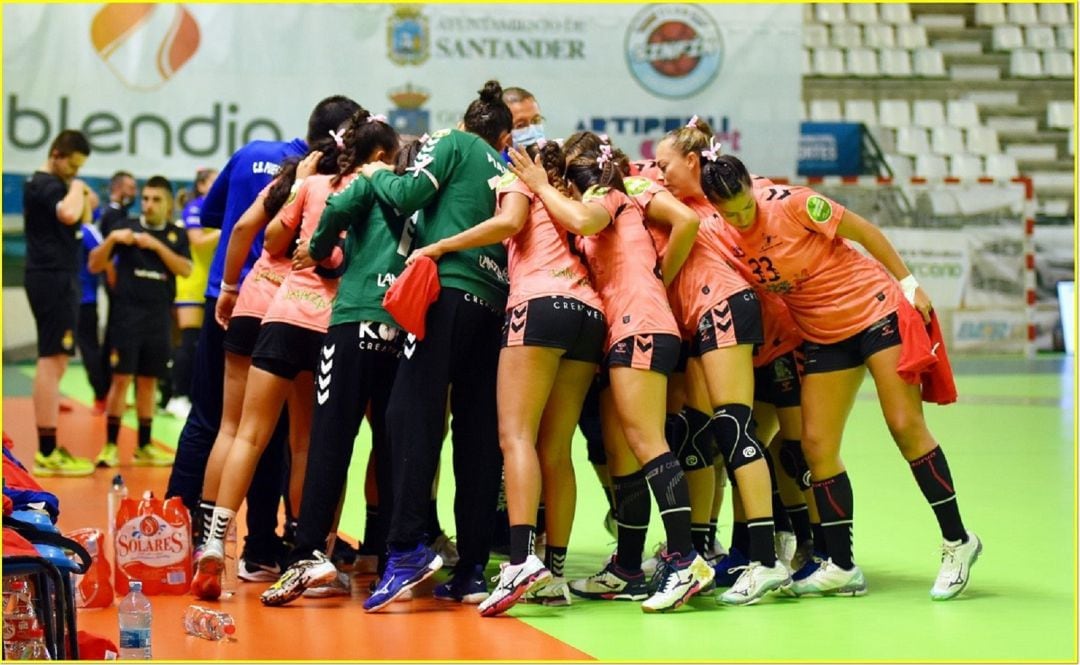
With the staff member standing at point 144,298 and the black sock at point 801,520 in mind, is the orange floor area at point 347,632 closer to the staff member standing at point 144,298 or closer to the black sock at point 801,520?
the black sock at point 801,520

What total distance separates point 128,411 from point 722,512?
7.25 m

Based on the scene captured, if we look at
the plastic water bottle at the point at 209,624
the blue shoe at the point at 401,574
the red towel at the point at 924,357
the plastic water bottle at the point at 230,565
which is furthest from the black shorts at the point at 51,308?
the red towel at the point at 924,357

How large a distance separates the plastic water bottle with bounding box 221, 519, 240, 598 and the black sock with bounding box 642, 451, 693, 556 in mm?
1628

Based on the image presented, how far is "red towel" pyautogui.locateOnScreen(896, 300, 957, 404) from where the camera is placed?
5383 millimetres

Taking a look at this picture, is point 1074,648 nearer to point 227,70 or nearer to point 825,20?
point 227,70

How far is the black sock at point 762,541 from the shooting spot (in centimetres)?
537

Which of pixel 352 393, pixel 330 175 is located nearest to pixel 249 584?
pixel 352 393

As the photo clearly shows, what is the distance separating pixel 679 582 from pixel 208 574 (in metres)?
1.71

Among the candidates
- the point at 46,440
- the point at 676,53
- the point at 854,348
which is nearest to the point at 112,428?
the point at 46,440

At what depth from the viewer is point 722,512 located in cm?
797

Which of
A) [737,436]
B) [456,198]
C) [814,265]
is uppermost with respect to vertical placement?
[456,198]

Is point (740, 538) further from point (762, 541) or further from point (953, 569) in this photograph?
point (953, 569)

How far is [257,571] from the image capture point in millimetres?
5996

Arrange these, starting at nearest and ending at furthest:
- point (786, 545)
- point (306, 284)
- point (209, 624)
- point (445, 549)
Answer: point (209, 624) < point (306, 284) < point (786, 545) < point (445, 549)
